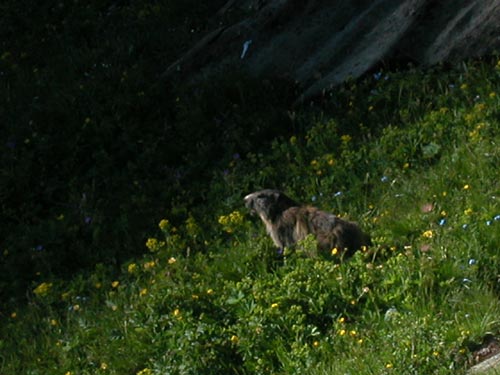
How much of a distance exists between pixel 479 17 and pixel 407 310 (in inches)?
211

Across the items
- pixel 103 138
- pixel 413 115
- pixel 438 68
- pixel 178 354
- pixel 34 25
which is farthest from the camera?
pixel 34 25

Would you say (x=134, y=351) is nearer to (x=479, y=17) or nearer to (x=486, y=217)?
(x=486, y=217)

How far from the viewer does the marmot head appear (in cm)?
873

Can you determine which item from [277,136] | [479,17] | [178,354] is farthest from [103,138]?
Result: [178,354]

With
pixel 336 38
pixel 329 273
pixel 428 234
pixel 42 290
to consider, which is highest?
pixel 42 290

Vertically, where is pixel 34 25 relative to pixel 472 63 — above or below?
above

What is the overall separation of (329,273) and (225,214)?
2.52m

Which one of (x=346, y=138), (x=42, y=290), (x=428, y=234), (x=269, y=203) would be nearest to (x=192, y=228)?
(x=269, y=203)

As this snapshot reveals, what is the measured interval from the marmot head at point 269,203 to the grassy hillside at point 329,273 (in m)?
0.21

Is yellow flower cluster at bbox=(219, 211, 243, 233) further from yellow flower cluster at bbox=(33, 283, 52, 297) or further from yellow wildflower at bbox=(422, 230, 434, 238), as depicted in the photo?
yellow wildflower at bbox=(422, 230, 434, 238)

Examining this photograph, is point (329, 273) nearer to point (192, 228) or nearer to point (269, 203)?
point (269, 203)

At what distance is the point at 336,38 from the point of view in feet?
41.1

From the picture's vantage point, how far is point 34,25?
15.8 meters

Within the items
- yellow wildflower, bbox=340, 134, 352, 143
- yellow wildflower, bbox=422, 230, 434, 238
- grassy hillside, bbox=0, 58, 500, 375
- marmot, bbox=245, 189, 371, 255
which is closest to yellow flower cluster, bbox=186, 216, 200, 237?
grassy hillside, bbox=0, 58, 500, 375
